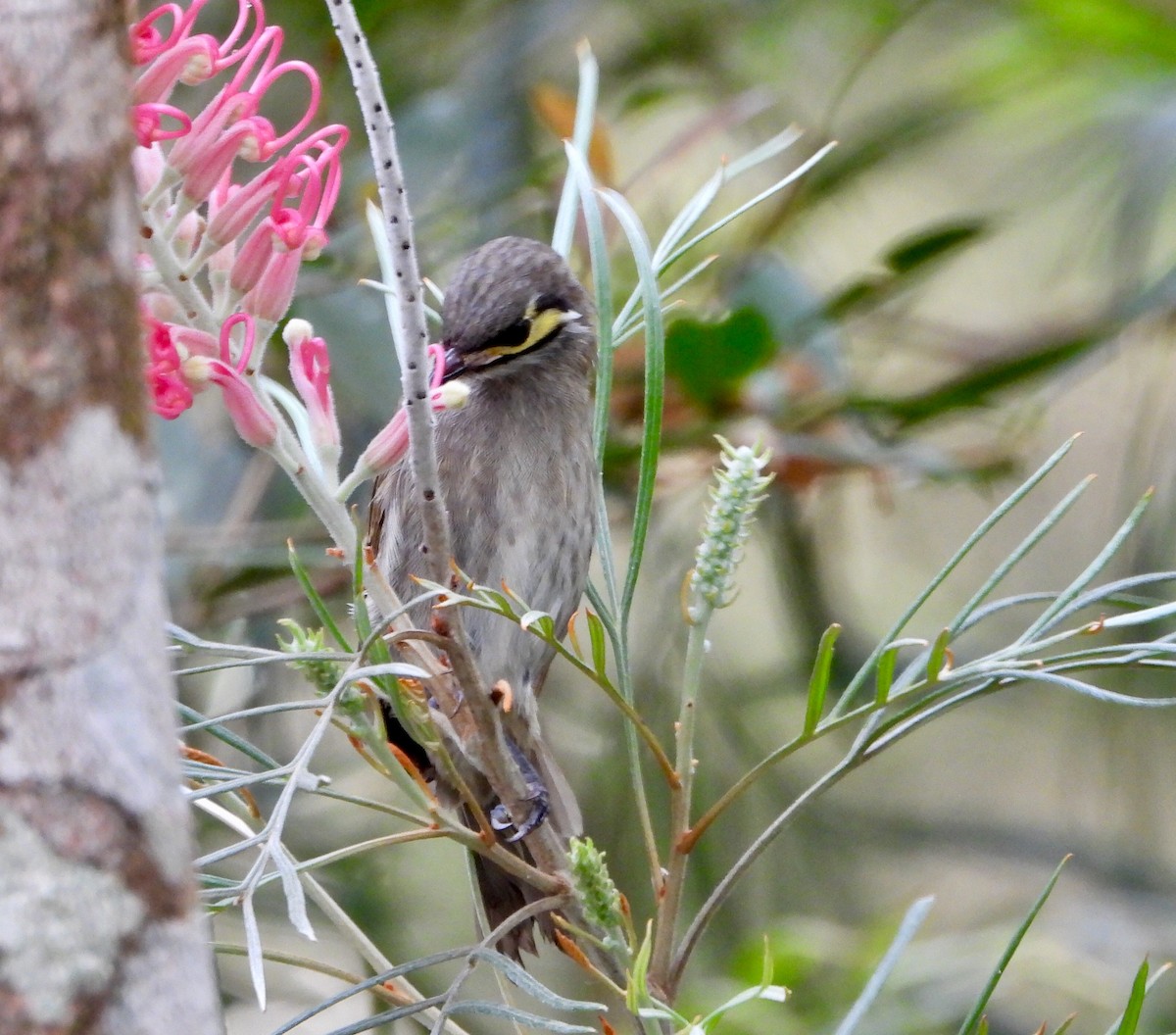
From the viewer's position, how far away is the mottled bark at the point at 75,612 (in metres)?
0.63

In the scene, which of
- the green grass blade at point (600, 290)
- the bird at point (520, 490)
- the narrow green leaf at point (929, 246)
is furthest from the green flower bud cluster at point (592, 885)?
the narrow green leaf at point (929, 246)

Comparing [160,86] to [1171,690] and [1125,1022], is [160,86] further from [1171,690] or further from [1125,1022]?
[1171,690]

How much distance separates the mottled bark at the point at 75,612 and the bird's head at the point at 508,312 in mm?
1192

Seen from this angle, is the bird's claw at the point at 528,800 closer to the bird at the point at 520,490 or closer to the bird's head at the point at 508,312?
the bird at the point at 520,490

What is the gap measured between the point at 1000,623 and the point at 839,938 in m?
0.95

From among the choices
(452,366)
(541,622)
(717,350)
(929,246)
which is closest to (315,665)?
(541,622)

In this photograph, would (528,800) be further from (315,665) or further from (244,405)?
(244,405)

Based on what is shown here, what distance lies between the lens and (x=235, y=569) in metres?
2.84

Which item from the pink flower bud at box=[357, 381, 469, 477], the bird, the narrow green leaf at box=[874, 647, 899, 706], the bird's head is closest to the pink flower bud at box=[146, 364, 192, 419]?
the pink flower bud at box=[357, 381, 469, 477]

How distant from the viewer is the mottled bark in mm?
632

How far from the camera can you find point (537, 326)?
2.14 metres

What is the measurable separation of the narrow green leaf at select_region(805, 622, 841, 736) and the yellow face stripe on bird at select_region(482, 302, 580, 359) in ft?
3.34

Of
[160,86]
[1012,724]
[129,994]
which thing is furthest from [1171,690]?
[129,994]

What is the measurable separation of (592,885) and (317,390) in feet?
1.36
